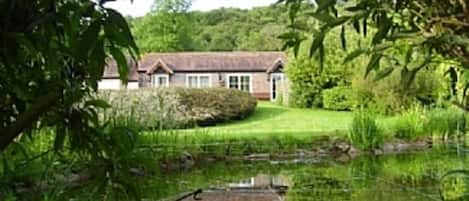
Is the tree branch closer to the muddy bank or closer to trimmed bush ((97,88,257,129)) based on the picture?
the muddy bank

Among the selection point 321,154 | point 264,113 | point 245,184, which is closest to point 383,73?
point 245,184

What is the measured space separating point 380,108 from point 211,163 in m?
8.22

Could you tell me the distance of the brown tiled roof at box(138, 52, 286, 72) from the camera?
27.5 metres

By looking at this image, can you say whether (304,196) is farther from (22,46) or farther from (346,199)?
(22,46)

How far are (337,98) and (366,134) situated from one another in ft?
29.6

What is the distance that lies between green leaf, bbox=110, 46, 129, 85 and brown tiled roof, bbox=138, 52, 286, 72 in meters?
26.5

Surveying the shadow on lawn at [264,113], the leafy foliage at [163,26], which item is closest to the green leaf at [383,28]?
the shadow on lawn at [264,113]

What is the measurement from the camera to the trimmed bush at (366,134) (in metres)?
10.7

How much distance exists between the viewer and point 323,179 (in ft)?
24.5

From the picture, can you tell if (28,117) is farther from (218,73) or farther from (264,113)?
(218,73)

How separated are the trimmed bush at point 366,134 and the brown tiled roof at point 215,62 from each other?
53.8ft

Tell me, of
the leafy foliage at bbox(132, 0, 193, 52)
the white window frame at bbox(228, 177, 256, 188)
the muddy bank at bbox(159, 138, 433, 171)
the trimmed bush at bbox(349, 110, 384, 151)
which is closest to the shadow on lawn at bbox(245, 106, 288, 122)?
the muddy bank at bbox(159, 138, 433, 171)

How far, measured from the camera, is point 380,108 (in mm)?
17000

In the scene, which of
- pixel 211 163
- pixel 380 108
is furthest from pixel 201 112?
pixel 211 163
